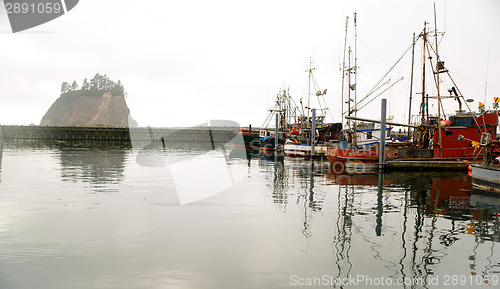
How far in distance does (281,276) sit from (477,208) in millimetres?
14176

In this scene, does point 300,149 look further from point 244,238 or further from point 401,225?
point 244,238

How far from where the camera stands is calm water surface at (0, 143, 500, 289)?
883cm

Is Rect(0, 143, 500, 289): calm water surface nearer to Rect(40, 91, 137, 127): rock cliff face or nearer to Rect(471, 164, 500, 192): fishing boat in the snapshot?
Rect(471, 164, 500, 192): fishing boat

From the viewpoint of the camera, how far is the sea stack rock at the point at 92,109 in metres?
185

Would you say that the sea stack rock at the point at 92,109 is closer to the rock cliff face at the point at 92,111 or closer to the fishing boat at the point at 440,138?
the rock cliff face at the point at 92,111

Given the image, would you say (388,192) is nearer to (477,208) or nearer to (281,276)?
(477,208)

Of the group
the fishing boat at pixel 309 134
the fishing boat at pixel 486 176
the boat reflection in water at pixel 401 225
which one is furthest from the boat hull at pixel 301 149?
the fishing boat at pixel 486 176

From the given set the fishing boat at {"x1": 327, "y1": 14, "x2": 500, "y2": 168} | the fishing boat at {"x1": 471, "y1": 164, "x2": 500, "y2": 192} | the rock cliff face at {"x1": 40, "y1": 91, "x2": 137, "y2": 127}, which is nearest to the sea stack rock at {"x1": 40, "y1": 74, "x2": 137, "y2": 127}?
the rock cliff face at {"x1": 40, "y1": 91, "x2": 137, "y2": 127}

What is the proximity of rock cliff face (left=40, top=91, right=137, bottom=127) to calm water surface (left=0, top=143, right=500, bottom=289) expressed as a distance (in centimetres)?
17405

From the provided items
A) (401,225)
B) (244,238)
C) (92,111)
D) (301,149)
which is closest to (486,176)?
(401,225)

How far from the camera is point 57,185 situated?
75.7ft

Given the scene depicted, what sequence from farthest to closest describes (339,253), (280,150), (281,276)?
1. (280,150)
2. (339,253)
3. (281,276)

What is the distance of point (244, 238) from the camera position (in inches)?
472

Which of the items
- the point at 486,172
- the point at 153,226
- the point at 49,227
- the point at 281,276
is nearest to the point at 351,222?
the point at 281,276
